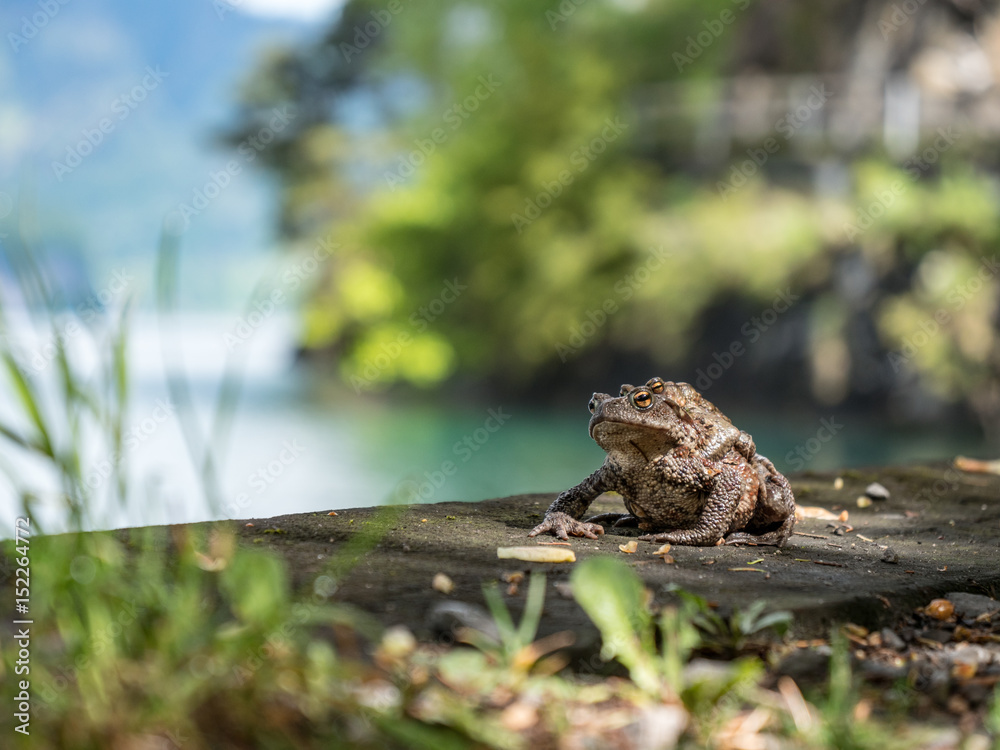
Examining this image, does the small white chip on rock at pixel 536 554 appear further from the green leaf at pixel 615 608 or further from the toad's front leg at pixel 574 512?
the green leaf at pixel 615 608

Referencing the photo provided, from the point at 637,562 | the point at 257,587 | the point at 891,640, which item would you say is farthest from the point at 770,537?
the point at 257,587

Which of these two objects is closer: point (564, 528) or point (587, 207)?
point (564, 528)

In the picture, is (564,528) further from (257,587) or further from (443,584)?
(257,587)

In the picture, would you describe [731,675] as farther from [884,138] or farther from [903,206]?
[884,138]

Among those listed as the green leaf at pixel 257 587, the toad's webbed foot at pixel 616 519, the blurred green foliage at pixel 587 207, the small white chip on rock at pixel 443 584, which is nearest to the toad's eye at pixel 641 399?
the toad's webbed foot at pixel 616 519

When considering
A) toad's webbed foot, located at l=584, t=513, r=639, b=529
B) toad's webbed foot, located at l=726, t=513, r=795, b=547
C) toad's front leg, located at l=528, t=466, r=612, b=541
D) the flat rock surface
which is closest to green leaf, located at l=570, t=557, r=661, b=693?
the flat rock surface
